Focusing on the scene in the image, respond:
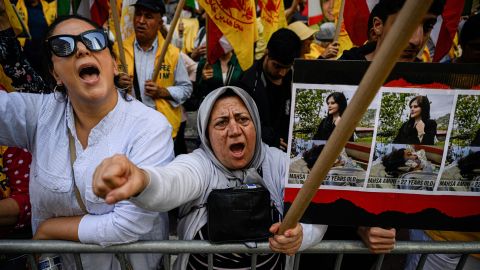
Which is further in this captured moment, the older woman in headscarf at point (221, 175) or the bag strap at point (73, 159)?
the bag strap at point (73, 159)

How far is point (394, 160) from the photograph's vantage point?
1.26 m

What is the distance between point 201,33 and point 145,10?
2.39m

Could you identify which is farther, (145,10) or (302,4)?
(302,4)

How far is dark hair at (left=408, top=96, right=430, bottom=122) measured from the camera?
1.21m

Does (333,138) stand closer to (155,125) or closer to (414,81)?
(414,81)

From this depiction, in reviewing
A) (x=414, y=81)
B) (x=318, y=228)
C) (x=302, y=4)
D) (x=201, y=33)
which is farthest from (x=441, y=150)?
(x=302, y=4)

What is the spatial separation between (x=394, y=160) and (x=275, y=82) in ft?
6.91

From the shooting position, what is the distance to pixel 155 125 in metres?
1.53

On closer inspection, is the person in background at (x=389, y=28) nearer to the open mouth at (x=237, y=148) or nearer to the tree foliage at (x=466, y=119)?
the tree foliage at (x=466, y=119)

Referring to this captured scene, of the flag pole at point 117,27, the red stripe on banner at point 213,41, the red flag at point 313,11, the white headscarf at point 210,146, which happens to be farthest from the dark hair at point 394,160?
the red flag at point 313,11

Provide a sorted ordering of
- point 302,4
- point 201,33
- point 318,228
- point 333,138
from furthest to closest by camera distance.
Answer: point 302,4, point 201,33, point 318,228, point 333,138

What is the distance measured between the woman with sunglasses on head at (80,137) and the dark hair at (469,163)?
3.71 ft

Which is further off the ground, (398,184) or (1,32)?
(1,32)

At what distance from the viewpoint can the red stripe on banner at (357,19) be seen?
2967mm
